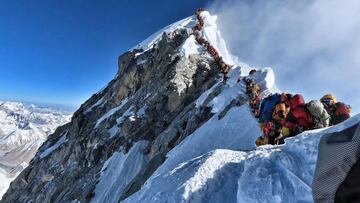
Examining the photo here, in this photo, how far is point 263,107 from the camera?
1488 cm

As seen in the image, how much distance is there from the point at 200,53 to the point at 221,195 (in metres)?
32.9

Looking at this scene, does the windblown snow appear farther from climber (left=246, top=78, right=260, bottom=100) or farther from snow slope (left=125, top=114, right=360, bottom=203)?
climber (left=246, top=78, right=260, bottom=100)

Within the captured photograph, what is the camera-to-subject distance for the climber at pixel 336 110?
13.1 metres

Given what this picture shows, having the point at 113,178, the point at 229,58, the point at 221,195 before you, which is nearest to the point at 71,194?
the point at 113,178

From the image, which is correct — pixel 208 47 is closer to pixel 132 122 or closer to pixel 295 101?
pixel 132 122

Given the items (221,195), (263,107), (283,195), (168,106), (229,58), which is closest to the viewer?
(283,195)

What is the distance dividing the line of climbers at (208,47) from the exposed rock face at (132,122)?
925 mm

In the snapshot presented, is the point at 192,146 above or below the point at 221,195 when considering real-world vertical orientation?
above

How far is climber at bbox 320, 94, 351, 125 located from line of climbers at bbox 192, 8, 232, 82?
15.7 metres

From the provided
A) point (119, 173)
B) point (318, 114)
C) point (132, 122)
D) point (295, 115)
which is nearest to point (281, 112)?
point (295, 115)

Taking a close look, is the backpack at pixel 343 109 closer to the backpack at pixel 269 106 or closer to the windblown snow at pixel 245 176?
the backpack at pixel 269 106

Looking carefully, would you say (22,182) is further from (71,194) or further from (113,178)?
(113,178)

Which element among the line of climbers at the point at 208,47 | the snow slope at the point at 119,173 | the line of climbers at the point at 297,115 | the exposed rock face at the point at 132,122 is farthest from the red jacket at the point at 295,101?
the snow slope at the point at 119,173

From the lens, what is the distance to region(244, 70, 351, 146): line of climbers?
40.9 ft
